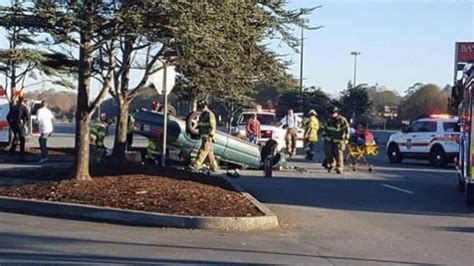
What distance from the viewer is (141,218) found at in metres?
13.9

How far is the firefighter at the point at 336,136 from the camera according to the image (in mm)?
26484

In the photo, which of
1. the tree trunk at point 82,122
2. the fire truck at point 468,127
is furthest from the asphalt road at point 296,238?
the tree trunk at point 82,122

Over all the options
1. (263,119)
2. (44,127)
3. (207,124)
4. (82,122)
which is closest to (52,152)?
(44,127)

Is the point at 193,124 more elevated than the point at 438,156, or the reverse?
the point at 193,124

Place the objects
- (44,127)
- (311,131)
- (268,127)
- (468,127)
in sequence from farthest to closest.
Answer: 1. (268,127)
2. (311,131)
3. (44,127)
4. (468,127)

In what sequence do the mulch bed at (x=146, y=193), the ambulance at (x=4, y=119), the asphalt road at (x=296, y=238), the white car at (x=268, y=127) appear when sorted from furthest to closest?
the white car at (x=268, y=127) → the ambulance at (x=4, y=119) → the mulch bed at (x=146, y=193) → the asphalt road at (x=296, y=238)

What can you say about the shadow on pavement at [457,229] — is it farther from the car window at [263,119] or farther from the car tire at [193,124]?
the car window at [263,119]

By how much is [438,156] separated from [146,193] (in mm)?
20541

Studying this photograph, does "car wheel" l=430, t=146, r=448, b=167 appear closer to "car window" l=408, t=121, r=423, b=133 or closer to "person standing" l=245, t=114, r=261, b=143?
"car window" l=408, t=121, r=423, b=133

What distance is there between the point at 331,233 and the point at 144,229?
2.74 meters

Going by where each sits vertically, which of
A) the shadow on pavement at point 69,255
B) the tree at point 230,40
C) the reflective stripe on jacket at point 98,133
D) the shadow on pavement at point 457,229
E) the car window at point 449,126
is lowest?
the shadow on pavement at point 69,255

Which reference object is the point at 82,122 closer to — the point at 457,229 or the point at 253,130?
the point at 457,229

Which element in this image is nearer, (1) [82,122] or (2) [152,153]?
(1) [82,122]

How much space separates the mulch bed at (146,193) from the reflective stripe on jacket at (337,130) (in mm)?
8708
